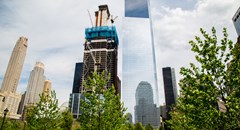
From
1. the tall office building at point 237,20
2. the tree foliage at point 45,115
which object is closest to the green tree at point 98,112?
the tree foliage at point 45,115

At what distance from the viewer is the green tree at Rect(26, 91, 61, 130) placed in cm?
2559

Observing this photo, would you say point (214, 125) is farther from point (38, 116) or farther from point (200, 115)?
point (38, 116)

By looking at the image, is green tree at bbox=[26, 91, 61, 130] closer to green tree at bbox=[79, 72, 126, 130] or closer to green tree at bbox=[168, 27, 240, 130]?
green tree at bbox=[79, 72, 126, 130]

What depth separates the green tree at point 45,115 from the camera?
25.6 m

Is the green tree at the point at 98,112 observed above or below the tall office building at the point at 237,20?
below

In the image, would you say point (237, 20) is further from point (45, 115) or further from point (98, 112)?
point (45, 115)

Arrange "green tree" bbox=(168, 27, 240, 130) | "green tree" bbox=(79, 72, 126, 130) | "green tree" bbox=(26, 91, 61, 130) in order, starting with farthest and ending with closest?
"green tree" bbox=(26, 91, 61, 130), "green tree" bbox=(79, 72, 126, 130), "green tree" bbox=(168, 27, 240, 130)

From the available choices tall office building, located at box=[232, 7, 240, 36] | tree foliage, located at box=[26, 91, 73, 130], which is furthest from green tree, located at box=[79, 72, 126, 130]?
tall office building, located at box=[232, 7, 240, 36]

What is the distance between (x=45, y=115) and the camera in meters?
26.5

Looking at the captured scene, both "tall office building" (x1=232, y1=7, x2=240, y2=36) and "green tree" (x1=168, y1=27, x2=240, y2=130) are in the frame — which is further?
"tall office building" (x1=232, y1=7, x2=240, y2=36)

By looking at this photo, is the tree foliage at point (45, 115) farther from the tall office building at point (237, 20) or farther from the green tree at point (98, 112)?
the tall office building at point (237, 20)

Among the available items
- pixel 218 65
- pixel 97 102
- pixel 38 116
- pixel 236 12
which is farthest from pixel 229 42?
pixel 236 12

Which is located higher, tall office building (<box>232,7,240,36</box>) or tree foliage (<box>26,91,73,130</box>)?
tall office building (<box>232,7,240,36</box>)

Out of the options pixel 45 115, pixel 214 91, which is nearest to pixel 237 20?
pixel 214 91
